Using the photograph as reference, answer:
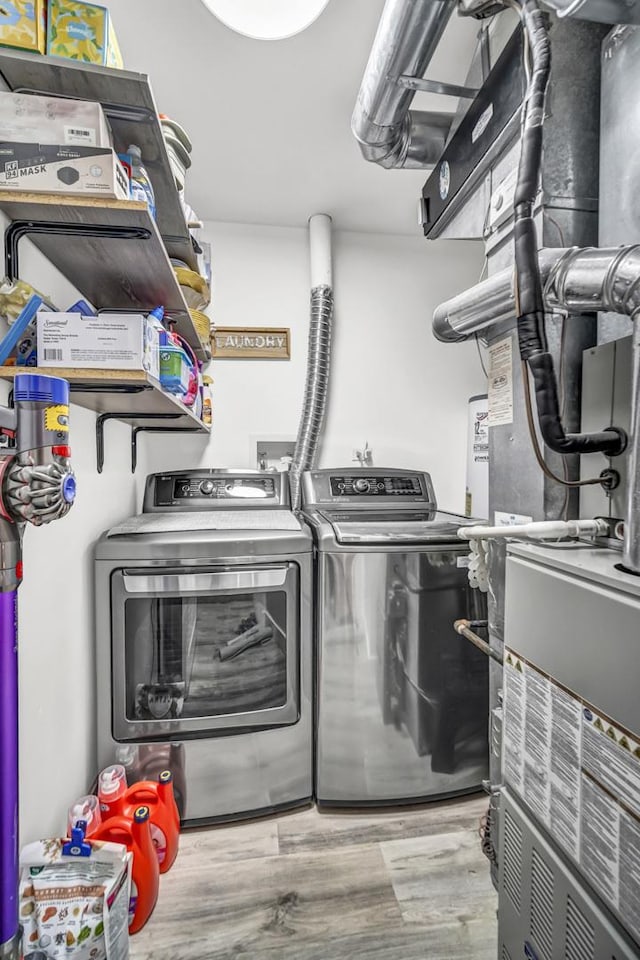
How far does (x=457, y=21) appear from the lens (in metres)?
1.36

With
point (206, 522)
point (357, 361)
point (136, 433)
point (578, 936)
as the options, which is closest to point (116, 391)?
point (206, 522)

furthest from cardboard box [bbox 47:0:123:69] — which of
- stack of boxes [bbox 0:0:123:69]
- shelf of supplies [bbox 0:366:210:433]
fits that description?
shelf of supplies [bbox 0:366:210:433]

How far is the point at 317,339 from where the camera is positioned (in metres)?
2.43

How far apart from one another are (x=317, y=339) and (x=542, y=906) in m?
2.29

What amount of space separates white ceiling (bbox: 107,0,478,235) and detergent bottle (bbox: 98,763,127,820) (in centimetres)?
233

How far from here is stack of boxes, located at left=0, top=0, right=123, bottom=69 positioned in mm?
844

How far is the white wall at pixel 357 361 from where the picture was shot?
8.22 ft

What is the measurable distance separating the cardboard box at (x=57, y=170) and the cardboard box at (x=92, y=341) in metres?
0.24

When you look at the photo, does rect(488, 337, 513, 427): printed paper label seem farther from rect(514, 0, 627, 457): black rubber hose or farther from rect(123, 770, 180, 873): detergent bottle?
rect(123, 770, 180, 873): detergent bottle

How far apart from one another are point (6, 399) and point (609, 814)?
1363mm

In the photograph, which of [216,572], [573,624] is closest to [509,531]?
[573,624]

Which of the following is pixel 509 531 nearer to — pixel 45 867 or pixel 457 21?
pixel 45 867

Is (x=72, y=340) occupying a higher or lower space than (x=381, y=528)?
higher

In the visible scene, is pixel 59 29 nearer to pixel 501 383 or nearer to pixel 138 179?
pixel 138 179
